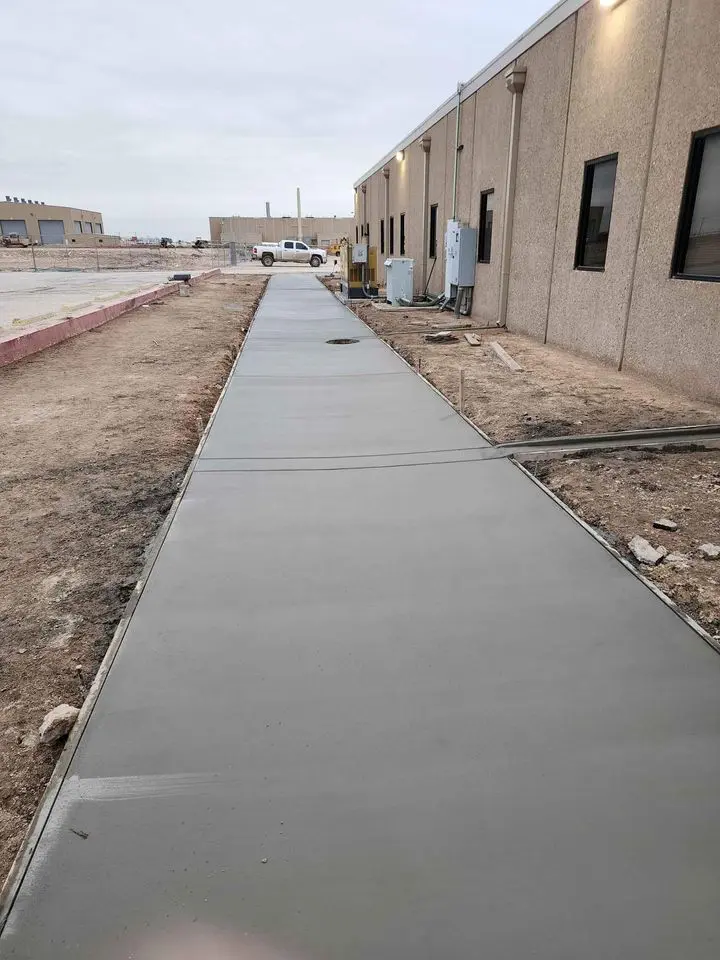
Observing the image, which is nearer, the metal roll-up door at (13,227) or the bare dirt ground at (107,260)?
the bare dirt ground at (107,260)

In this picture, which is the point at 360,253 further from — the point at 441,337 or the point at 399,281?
the point at 441,337

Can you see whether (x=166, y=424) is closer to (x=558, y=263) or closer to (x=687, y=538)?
(x=687, y=538)

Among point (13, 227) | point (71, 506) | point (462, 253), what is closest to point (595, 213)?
point (462, 253)

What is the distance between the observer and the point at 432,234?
58.2ft

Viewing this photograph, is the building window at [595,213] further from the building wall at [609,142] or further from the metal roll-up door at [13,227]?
the metal roll-up door at [13,227]

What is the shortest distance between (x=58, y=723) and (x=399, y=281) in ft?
50.3

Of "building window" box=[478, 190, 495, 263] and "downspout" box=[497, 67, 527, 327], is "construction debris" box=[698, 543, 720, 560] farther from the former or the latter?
"building window" box=[478, 190, 495, 263]

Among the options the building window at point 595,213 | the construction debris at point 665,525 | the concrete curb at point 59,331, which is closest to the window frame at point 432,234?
the concrete curb at point 59,331

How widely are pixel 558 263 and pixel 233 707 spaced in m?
9.05

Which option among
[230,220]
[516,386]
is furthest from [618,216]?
[230,220]

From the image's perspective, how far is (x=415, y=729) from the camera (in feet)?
6.77

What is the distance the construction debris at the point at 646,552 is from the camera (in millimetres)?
3182

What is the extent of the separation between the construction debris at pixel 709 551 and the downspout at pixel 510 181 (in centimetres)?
Result: 917

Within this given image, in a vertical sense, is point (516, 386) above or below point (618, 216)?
below
